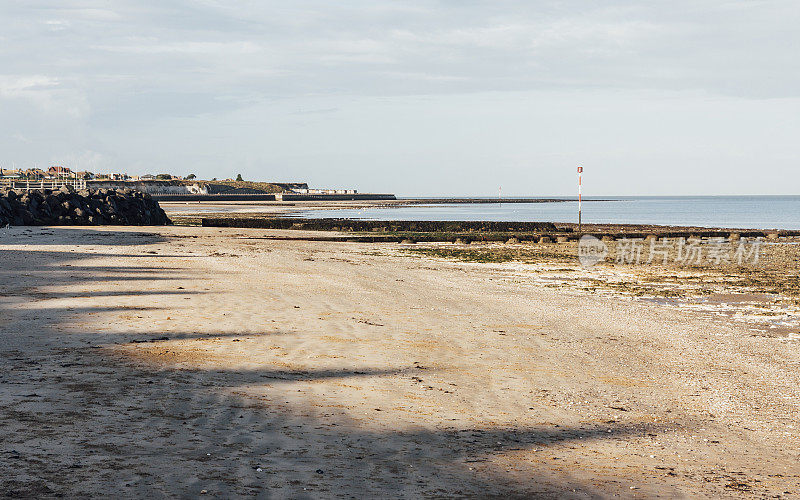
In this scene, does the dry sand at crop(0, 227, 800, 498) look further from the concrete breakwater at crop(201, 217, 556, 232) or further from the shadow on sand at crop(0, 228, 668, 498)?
the concrete breakwater at crop(201, 217, 556, 232)

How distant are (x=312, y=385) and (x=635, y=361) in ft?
18.6

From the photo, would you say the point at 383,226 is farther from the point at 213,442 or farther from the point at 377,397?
the point at 213,442

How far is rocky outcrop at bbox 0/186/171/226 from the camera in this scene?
4784cm

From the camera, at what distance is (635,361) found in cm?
1154

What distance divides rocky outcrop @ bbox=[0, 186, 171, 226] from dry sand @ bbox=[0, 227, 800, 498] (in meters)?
34.4

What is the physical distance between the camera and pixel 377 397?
8.60m

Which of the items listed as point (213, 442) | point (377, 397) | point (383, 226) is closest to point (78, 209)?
point (383, 226)

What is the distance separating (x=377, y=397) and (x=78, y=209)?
165ft

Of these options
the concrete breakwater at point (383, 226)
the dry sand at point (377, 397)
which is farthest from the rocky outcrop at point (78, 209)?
the dry sand at point (377, 397)

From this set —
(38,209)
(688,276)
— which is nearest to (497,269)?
(688,276)

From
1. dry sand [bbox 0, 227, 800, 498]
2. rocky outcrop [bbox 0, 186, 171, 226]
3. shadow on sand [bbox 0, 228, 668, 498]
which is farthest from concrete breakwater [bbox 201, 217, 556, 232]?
shadow on sand [bbox 0, 228, 668, 498]

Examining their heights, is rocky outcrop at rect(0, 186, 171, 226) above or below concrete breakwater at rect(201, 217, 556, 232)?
above

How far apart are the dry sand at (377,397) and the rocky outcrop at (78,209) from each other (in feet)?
113

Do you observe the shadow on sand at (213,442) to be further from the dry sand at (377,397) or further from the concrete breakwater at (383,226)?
the concrete breakwater at (383,226)
